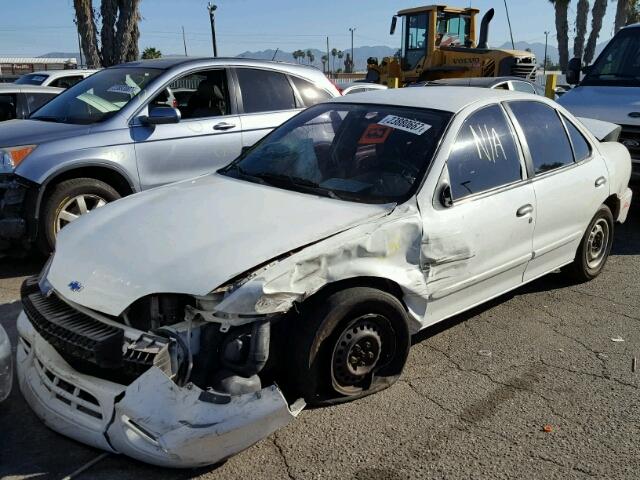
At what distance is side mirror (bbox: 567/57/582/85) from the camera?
872 centimetres

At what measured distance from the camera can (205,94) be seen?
623cm

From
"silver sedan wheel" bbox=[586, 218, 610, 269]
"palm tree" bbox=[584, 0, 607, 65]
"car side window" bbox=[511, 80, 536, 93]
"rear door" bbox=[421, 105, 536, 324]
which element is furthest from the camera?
"palm tree" bbox=[584, 0, 607, 65]

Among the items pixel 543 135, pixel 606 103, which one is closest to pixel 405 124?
pixel 543 135

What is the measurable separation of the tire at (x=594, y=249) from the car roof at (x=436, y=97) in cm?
119

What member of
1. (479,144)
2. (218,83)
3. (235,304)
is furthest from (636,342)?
(218,83)

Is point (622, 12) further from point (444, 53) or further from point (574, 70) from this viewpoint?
point (574, 70)

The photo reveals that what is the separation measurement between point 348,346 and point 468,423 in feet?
2.44

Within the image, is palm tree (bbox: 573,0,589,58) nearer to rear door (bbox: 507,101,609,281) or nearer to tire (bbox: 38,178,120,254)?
rear door (bbox: 507,101,609,281)

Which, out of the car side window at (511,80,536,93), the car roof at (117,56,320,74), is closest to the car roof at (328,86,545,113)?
the car roof at (117,56,320,74)

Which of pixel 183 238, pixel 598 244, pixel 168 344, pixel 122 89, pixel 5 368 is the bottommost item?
pixel 598 244

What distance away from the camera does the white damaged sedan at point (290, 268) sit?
262cm

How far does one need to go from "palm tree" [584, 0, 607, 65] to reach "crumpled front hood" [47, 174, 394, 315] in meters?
34.4

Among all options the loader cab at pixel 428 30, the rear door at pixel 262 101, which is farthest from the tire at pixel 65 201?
the loader cab at pixel 428 30

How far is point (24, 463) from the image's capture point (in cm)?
277
